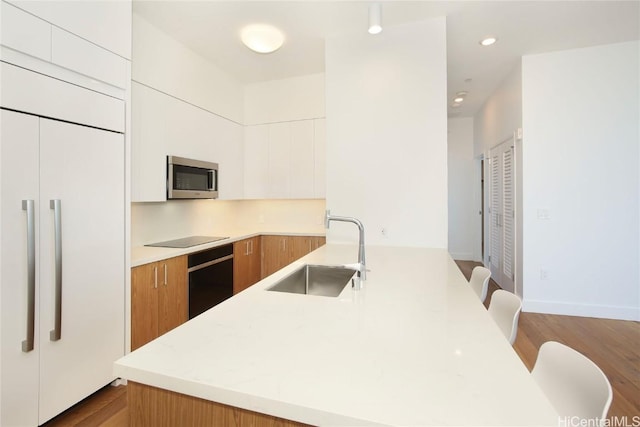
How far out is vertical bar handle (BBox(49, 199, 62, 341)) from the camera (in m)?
1.62

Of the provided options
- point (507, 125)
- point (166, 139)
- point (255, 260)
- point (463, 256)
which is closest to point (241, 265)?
point (255, 260)

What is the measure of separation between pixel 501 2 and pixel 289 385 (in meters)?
2.98

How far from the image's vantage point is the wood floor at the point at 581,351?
176 centimetres

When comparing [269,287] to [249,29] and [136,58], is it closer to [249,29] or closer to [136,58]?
[249,29]

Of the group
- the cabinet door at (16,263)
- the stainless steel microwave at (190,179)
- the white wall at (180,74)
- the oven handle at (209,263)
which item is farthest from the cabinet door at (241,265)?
the cabinet door at (16,263)

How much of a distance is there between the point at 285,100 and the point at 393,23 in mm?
1613

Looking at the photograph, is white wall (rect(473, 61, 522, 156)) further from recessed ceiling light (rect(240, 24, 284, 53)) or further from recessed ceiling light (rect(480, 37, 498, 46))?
recessed ceiling light (rect(240, 24, 284, 53))

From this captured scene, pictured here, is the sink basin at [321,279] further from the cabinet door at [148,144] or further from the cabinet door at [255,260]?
the cabinet door at [255,260]

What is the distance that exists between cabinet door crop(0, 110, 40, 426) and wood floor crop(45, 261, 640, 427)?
31 cm

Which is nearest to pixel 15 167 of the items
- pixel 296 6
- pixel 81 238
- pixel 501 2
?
pixel 81 238

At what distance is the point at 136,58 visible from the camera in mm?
2412

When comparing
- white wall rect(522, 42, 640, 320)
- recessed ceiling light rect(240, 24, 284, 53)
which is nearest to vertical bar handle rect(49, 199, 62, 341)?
recessed ceiling light rect(240, 24, 284, 53)

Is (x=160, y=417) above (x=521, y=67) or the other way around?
the other way around

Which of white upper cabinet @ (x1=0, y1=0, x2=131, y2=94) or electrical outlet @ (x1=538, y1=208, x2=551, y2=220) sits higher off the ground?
white upper cabinet @ (x1=0, y1=0, x2=131, y2=94)
